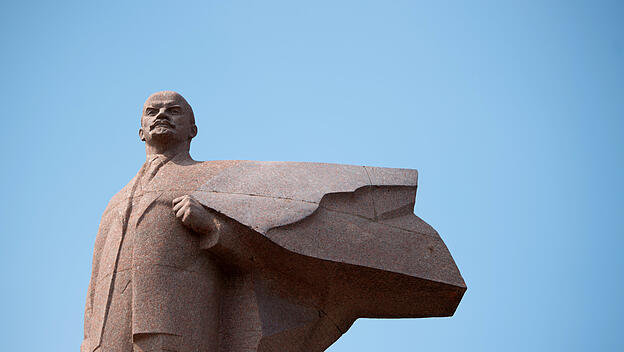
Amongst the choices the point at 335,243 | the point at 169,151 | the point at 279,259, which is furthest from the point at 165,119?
the point at 335,243

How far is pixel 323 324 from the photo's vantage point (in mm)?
10156

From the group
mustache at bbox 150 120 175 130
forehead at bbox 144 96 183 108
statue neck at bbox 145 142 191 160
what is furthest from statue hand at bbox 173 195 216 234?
forehead at bbox 144 96 183 108

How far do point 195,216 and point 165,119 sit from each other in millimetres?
1601

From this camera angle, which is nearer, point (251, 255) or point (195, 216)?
point (195, 216)

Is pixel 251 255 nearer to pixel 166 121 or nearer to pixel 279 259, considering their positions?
pixel 279 259

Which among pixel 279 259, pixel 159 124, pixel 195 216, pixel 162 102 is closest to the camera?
pixel 195 216

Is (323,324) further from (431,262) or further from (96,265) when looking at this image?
(96,265)

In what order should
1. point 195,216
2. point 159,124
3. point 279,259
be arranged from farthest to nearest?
point 159,124, point 279,259, point 195,216

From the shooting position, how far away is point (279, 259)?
31.1ft

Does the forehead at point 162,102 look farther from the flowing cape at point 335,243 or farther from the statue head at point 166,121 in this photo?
the flowing cape at point 335,243

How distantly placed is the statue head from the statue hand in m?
1.16

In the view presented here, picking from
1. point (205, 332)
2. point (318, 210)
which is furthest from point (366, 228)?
point (205, 332)

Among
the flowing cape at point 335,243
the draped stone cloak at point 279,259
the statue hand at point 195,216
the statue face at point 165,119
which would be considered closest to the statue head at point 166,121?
the statue face at point 165,119

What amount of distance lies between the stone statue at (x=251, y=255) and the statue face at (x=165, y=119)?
0.02 m
